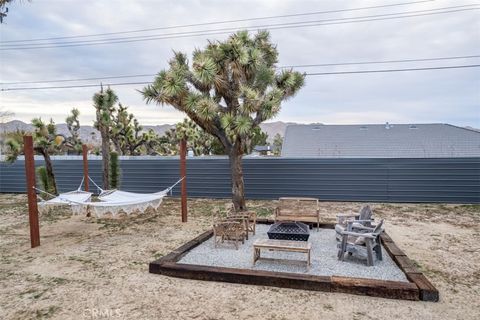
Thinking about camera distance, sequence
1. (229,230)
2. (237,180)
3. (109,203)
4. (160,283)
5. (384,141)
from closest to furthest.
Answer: (160,283), (229,230), (109,203), (237,180), (384,141)

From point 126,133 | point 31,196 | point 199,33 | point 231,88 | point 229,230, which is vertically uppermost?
point 199,33

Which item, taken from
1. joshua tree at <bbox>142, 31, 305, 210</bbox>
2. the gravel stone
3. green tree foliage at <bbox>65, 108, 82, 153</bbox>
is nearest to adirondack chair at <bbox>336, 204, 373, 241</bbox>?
the gravel stone

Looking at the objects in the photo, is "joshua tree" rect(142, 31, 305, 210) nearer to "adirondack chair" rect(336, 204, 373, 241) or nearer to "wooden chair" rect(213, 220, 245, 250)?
"wooden chair" rect(213, 220, 245, 250)

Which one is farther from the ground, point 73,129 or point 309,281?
point 73,129

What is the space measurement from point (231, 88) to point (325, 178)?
4299 mm

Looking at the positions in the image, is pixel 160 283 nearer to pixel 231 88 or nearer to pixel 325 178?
pixel 231 88

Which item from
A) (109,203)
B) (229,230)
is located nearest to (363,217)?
(229,230)

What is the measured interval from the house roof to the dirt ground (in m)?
12.2

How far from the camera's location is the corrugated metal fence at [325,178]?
345 inches

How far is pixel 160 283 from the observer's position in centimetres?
376

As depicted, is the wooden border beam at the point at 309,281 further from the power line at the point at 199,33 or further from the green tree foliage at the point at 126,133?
the green tree foliage at the point at 126,133

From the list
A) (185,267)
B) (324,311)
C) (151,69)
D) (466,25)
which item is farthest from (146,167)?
(466,25)

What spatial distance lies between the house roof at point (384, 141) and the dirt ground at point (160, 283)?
40.0 ft

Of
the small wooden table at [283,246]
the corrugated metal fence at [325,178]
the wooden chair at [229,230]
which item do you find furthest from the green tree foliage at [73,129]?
the small wooden table at [283,246]
